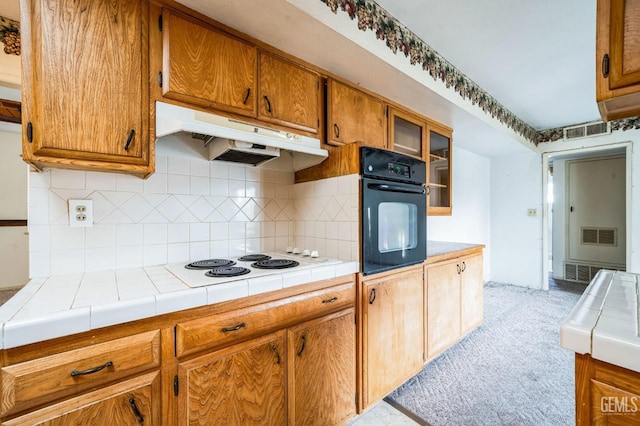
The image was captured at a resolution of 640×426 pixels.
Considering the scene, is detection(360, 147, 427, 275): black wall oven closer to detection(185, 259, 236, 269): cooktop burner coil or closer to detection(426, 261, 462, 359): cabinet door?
detection(426, 261, 462, 359): cabinet door

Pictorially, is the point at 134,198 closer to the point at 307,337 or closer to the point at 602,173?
the point at 307,337

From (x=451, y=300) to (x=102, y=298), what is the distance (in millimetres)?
2222

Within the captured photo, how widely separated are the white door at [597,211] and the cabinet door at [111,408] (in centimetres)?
602

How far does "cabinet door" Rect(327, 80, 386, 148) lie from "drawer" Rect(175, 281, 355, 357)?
3.07ft

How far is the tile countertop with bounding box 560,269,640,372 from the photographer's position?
0.57 metres

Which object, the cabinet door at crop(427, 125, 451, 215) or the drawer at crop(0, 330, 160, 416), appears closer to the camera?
the drawer at crop(0, 330, 160, 416)

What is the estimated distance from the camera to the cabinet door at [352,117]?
170 centimetres

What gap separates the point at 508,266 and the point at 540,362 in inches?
100.0

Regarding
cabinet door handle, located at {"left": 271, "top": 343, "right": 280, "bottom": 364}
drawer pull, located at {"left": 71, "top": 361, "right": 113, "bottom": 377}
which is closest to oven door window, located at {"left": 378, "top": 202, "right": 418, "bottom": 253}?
cabinet door handle, located at {"left": 271, "top": 343, "right": 280, "bottom": 364}

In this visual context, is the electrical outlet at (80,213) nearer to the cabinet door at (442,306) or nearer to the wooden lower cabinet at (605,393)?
the wooden lower cabinet at (605,393)

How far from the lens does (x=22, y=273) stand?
3.18 metres

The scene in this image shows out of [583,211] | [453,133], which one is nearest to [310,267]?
[453,133]

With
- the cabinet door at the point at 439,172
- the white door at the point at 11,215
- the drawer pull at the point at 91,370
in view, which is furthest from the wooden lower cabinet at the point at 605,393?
the white door at the point at 11,215

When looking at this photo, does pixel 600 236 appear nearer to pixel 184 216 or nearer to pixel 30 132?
pixel 184 216
